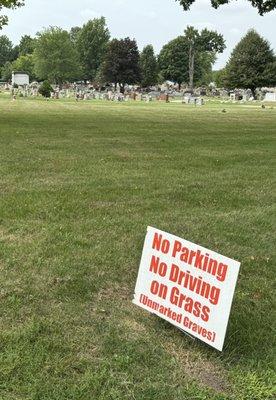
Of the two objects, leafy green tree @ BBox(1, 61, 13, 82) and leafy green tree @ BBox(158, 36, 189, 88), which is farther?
leafy green tree @ BBox(1, 61, 13, 82)

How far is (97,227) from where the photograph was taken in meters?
5.71

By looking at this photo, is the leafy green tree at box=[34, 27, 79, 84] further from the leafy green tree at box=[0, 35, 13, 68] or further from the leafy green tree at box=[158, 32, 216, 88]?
the leafy green tree at box=[0, 35, 13, 68]

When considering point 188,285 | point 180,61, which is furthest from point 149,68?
point 188,285

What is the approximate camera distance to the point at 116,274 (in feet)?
14.6

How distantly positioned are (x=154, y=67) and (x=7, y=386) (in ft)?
364

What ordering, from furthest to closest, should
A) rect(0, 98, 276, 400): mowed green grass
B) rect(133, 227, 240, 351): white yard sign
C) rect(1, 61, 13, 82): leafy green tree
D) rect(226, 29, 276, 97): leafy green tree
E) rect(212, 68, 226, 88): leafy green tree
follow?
rect(1, 61, 13, 82): leafy green tree < rect(212, 68, 226, 88): leafy green tree < rect(226, 29, 276, 97): leafy green tree < rect(133, 227, 240, 351): white yard sign < rect(0, 98, 276, 400): mowed green grass

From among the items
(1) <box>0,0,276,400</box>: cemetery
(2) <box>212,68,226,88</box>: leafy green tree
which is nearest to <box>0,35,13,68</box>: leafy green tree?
(2) <box>212,68,226,88</box>: leafy green tree

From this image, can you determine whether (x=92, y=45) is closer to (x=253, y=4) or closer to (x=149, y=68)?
(x=149, y=68)

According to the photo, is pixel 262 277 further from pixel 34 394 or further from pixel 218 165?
pixel 218 165

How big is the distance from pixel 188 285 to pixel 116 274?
1.30 meters

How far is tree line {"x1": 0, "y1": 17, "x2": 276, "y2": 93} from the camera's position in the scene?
7469 centimetres

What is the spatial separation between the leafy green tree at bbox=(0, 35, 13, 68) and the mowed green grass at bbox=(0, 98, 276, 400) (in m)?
150

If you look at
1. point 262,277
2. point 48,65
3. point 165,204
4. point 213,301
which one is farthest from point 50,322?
point 48,65

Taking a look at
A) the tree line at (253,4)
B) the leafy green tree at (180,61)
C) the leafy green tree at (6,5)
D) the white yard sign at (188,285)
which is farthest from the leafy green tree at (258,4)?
the leafy green tree at (180,61)
